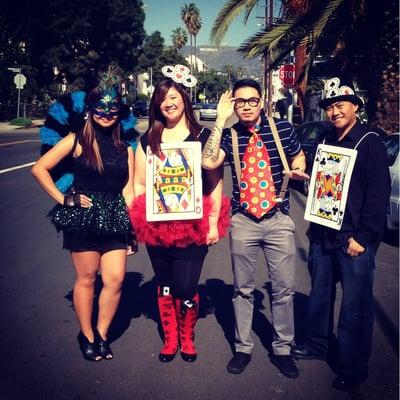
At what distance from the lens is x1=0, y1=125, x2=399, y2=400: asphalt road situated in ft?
10.7

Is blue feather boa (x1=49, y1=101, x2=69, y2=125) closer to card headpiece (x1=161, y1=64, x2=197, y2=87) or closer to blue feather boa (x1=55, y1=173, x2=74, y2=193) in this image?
blue feather boa (x1=55, y1=173, x2=74, y2=193)

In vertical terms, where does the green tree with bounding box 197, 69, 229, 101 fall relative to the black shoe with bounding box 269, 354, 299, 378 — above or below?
above

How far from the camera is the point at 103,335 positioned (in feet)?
12.3

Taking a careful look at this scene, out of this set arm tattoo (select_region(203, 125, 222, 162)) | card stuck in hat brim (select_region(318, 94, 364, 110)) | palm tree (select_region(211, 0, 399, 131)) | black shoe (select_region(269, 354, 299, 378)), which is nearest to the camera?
arm tattoo (select_region(203, 125, 222, 162))

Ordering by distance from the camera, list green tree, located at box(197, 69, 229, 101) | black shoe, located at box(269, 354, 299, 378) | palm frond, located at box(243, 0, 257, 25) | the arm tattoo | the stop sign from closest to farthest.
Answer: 1. the arm tattoo
2. black shoe, located at box(269, 354, 299, 378)
3. palm frond, located at box(243, 0, 257, 25)
4. the stop sign
5. green tree, located at box(197, 69, 229, 101)

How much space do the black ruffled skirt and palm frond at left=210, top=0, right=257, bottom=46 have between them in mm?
8364

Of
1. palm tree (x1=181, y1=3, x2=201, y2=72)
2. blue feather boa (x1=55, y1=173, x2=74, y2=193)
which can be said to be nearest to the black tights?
blue feather boa (x1=55, y1=173, x2=74, y2=193)

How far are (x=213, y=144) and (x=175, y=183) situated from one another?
0.40 meters

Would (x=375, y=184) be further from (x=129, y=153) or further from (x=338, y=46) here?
(x=338, y=46)

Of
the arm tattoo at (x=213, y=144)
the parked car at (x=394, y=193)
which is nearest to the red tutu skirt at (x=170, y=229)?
the arm tattoo at (x=213, y=144)

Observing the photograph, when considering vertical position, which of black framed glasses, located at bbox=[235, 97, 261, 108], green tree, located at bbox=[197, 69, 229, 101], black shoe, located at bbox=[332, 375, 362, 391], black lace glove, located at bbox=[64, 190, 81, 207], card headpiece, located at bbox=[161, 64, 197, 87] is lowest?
black shoe, located at bbox=[332, 375, 362, 391]

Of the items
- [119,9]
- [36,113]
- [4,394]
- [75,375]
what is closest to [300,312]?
[75,375]

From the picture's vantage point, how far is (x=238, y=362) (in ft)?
11.6

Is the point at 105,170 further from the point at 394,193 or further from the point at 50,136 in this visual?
the point at 394,193
